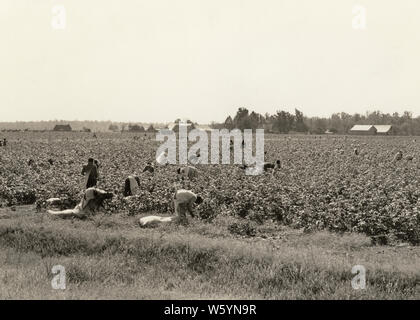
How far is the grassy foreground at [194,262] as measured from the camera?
7.53 m

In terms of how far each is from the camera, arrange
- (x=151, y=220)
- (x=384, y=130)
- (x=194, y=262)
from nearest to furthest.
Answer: (x=194, y=262) < (x=151, y=220) < (x=384, y=130)

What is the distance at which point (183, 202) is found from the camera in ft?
37.2

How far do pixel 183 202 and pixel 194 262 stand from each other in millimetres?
2397

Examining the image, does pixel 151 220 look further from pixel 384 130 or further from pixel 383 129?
pixel 383 129

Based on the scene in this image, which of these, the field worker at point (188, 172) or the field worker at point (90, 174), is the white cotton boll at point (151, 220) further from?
the field worker at point (188, 172)

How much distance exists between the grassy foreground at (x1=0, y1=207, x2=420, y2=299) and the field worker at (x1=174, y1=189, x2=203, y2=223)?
0.31m

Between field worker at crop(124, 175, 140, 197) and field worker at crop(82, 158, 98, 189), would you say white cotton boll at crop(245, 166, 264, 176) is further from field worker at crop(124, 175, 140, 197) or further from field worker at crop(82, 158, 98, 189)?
field worker at crop(82, 158, 98, 189)

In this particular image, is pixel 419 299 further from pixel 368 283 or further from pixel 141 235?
pixel 141 235

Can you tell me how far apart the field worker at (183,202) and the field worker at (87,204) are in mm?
2081

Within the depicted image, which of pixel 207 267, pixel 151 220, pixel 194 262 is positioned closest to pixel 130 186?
pixel 151 220

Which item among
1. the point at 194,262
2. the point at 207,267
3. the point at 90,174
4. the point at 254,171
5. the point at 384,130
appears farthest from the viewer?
the point at 384,130

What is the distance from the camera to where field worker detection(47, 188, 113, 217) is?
12.2 metres

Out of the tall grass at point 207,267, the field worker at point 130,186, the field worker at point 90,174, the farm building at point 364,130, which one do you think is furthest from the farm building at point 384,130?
the tall grass at point 207,267
